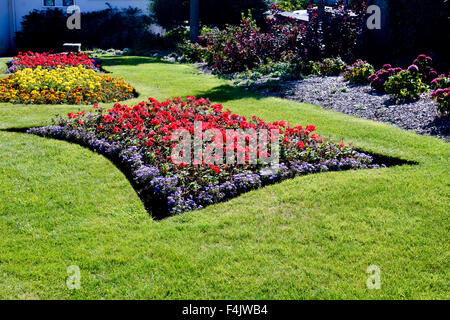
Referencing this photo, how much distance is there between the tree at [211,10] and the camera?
71.2 ft

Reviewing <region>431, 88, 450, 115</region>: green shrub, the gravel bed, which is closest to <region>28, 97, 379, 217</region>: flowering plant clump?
the gravel bed

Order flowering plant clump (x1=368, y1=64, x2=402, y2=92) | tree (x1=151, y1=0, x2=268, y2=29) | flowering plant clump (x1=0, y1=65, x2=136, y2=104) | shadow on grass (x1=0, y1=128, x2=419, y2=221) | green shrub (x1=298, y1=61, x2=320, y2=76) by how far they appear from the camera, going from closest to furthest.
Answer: shadow on grass (x1=0, y1=128, x2=419, y2=221) < flowering plant clump (x1=368, y1=64, x2=402, y2=92) < flowering plant clump (x1=0, y1=65, x2=136, y2=104) < green shrub (x1=298, y1=61, x2=320, y2=76) < tree (x1=151, y1=0, x2=268, y2=29)

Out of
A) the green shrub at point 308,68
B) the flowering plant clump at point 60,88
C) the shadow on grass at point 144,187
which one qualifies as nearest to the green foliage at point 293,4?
the green shrub at point 308,68

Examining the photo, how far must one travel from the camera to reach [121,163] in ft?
19.9

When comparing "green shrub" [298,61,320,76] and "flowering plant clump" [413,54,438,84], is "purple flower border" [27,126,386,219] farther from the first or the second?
"green shrub" [298,61,320,76]

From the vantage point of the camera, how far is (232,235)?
417 cm

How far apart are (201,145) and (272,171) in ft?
3.36

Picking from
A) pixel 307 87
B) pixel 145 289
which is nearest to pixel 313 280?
pixel 145 289

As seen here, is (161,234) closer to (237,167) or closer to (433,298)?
(237,167)

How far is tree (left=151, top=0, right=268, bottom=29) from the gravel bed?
11.8 m

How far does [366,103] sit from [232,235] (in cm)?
556

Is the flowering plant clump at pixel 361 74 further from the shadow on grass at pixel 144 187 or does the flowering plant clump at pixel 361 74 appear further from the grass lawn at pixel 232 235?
the shadow on grass at pixel 144 187

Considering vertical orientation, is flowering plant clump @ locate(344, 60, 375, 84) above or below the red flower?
above

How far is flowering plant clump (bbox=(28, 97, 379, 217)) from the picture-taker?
199 inches
